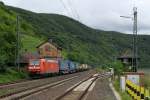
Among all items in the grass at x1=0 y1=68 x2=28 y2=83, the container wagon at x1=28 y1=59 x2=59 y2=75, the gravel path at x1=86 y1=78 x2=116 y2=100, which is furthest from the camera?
the container wagon at x1=28 y1=59 x2=59 y2=75

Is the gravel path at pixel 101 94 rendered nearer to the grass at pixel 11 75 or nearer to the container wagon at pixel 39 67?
the grass at pixel 11 75

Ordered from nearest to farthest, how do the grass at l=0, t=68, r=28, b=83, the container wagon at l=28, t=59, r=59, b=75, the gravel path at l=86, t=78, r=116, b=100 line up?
the gravel path at l=86, t=78, r=116, b=100, the grass at l=0, t=68, r=28, b=83, the container wagon at l=28, t=59, r=59, b=75

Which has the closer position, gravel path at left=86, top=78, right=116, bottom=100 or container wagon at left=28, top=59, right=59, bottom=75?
gravel path at left=86, top=78, right=116, bottom=100

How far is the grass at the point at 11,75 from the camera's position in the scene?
63400mm

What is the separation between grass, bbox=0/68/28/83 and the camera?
63.4 metres

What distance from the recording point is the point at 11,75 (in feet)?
221

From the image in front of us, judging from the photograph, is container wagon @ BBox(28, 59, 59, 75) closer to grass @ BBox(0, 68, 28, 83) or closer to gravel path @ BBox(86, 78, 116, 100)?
grass @ BBox(0, 68, 28, 83)

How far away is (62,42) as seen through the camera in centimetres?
17375

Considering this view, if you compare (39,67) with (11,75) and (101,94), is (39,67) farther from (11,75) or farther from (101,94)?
(101,94)

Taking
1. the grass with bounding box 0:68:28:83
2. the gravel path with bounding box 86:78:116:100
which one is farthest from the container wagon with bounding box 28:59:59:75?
the gravel path with bounding box 86:78:116:100

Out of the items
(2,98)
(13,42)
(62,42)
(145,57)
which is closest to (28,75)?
(13,42)

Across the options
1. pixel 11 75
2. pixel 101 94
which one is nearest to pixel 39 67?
pixel 11 75

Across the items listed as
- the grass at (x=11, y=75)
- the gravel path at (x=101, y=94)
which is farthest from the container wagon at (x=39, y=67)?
the gravel path at (x=101, y=94)

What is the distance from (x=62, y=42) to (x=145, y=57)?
1435 inches
